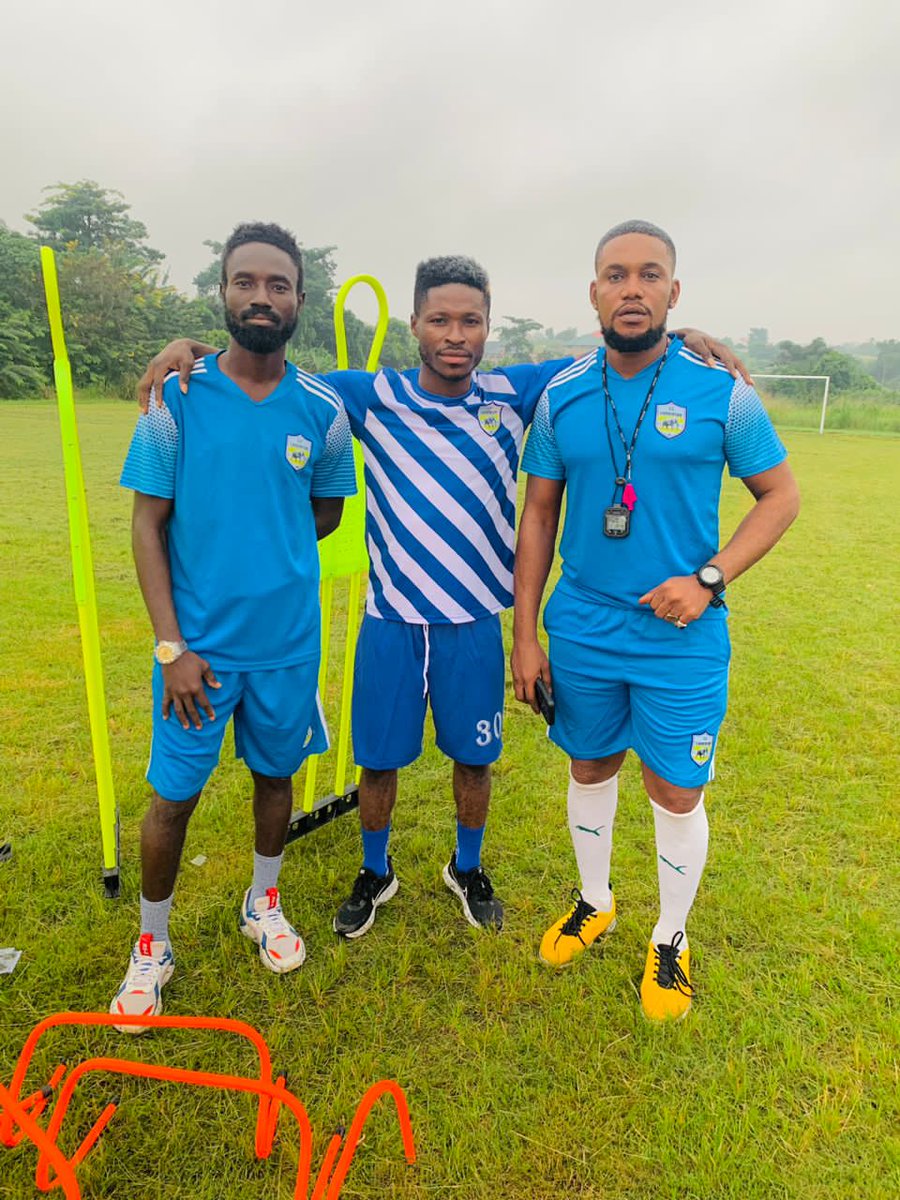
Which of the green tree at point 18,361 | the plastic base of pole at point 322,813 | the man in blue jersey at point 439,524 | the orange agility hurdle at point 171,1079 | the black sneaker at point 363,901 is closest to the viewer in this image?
the orange agility hurdle at point 171,1079

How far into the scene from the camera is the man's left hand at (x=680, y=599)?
2141 mm

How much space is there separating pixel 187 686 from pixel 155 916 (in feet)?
2.55

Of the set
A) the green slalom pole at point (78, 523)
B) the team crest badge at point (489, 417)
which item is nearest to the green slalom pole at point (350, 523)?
the team crest badge at point (489, 417)

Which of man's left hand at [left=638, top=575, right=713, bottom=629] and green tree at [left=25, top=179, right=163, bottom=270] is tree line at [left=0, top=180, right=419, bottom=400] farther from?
man's left hand at [left=638, top=575, right=713, bottom=629]

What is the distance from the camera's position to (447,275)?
242 cm

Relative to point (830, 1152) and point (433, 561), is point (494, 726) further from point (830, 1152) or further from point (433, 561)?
point (830, 1152)

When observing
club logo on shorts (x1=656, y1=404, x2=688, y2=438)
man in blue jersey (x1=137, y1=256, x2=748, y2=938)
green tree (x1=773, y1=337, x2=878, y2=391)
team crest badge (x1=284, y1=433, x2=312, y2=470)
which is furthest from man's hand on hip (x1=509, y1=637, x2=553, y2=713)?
green tree (x1=773, y1=337, x2=878, y2=391)

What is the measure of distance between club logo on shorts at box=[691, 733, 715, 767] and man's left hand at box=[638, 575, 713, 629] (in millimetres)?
369

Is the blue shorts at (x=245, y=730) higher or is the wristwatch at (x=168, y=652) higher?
the wristwatch at (x=168, y=652)

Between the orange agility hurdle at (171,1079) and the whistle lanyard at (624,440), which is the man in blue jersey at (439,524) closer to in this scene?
the whistle lanyard at (624,440)

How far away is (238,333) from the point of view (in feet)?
7.00

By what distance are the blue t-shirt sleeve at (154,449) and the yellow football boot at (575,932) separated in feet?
6.17

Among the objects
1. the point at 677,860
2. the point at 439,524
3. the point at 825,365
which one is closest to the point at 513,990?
the point at 677,860

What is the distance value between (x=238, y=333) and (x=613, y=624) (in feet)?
4.32
